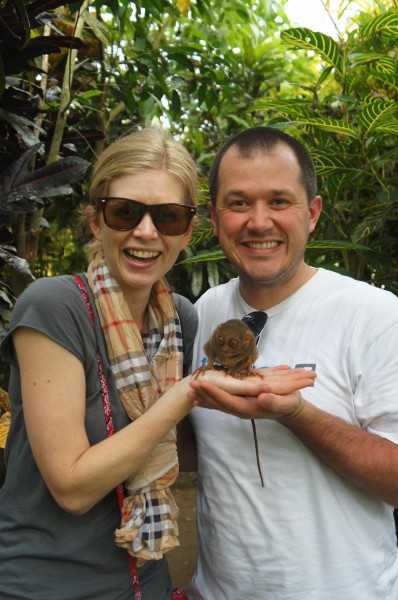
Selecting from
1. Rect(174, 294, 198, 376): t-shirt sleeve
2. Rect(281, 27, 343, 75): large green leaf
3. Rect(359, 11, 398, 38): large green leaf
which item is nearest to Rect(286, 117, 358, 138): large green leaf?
Rect(281, 27, 343, 75): large green leaf

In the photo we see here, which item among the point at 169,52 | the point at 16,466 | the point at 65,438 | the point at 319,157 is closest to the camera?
the point at 65,438

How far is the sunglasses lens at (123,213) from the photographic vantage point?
1.61 meters

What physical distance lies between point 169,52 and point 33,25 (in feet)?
3.27

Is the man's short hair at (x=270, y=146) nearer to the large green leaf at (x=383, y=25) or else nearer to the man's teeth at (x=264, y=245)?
the man's teeth at (x=264, y=245)

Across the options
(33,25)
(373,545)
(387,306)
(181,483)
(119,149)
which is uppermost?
(33,25)

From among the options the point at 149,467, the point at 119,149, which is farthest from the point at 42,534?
the point at 119,149

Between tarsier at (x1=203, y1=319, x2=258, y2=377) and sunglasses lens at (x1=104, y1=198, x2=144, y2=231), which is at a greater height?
sunglasses lens at (x1=104, y1=198, x2=144, y2=231)

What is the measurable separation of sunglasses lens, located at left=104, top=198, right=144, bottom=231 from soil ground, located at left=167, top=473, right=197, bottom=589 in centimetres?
256

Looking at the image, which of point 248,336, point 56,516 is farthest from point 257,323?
point 56,516

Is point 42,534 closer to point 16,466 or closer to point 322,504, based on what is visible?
point 16,466

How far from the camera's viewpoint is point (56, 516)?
1444 mm

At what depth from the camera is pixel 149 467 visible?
5.07ft

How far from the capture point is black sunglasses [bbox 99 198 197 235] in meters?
1.61

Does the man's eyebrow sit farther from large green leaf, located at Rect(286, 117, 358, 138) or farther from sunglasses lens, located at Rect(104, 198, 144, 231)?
large green leaf, located at Rect(286, 117, 358, 138)
